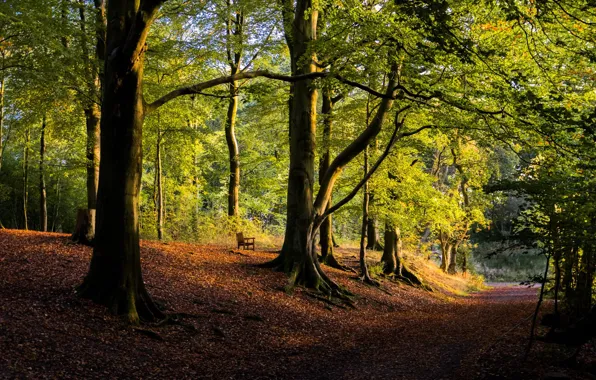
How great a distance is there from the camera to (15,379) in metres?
4.78

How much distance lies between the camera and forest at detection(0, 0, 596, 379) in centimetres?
693

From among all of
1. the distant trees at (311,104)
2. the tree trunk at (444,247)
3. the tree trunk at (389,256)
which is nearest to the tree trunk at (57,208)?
the distant trees at (311,104)

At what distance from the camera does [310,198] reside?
13.6 m

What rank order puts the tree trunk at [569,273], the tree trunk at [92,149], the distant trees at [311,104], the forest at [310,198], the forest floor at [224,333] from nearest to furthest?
the forest floor at [224,333]
the forest at [310,198]
the distant trees at [311,104]
the tree trunk at [569,273]
the tree trunk at [92,149]

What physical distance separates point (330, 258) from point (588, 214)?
11453 millimetres

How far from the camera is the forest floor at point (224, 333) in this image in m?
6.25

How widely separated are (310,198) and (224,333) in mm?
5866

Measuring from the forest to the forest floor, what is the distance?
55mm

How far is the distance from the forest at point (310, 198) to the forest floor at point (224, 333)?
0.18ft

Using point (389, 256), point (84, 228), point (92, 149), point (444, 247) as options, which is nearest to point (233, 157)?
point (92, 149)

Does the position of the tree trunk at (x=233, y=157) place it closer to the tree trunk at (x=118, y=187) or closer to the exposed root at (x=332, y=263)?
the exposed root at (x=332, y=263)

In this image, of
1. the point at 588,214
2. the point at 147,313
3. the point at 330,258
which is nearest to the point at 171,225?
the point at 330,258

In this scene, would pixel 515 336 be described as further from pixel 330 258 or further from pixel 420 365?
pixel 330 258

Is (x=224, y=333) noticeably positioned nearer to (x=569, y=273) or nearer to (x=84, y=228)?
(x=84, y=228)
